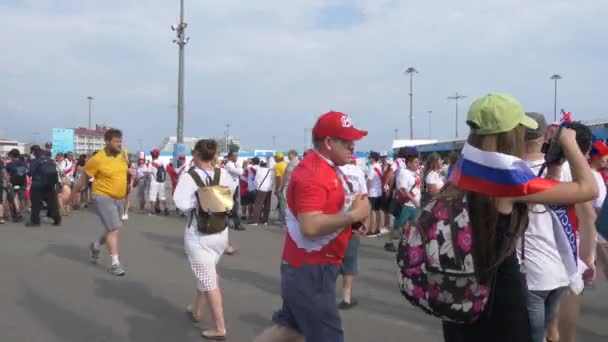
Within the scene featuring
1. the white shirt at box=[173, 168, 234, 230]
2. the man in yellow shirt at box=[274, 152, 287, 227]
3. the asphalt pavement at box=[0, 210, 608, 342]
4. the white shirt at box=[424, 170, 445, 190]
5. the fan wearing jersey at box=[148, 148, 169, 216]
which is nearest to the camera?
the white shirt at box=[173, 168, 234, 230]

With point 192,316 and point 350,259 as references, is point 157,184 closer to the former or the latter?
point 192,316

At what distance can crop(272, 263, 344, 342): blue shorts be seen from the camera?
9.12 ft

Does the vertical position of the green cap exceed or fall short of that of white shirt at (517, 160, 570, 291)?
it exceeds it

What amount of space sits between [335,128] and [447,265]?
3.94 feet

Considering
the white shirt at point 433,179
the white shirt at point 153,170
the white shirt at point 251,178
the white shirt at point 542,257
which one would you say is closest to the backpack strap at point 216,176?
the white shirt at point 542,257

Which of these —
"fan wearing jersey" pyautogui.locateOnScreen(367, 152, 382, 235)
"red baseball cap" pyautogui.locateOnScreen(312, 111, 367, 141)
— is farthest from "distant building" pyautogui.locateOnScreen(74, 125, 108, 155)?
"red baseball cap" pyautogui.locateOnScreen(312, 111, 367, 141)

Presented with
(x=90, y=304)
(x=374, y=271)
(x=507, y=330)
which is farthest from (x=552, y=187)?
(x=374, y=271)

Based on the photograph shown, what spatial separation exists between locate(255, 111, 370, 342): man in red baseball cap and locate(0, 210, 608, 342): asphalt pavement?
1.88 meters

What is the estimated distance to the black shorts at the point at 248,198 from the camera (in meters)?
13.1

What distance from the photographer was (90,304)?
5480 millimetres

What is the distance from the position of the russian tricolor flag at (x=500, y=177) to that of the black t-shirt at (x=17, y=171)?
507 inches

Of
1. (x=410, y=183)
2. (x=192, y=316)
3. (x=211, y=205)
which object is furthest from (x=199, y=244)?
(x=410, y=183)

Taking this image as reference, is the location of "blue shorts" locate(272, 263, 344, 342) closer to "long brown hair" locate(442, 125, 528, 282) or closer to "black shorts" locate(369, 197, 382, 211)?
"long brown hair" locate(442, 125, 528, 282)

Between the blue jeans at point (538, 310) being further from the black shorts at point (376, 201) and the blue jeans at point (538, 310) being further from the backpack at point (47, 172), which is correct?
the backpack at point (47, 172)
